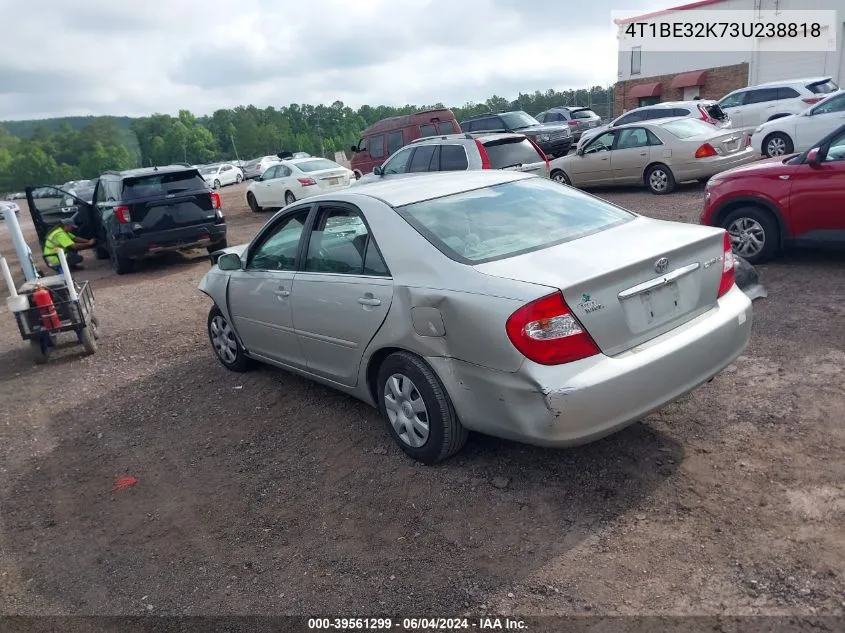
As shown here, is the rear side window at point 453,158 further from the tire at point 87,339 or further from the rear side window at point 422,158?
the tire at point 87,339

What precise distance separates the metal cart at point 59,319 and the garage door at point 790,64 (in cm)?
3434

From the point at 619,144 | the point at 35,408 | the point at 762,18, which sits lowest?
the point at 35,408

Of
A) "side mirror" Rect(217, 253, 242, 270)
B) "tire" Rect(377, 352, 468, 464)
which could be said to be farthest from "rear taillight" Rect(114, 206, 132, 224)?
"tire" Rect(377, 352, 468, 464)

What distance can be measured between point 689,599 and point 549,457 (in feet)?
4.27

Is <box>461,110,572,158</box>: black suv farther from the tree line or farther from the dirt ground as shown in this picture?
the tree line

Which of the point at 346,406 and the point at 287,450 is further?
the point at 346,406

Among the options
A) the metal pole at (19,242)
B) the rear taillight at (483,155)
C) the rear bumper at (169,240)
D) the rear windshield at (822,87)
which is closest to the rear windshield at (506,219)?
the metal pole at (19,242)

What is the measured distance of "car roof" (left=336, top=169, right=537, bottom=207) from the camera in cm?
428

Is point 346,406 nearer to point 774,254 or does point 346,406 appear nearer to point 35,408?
point 35,408

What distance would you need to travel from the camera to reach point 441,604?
2.92 metres

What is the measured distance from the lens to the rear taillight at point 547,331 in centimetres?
317

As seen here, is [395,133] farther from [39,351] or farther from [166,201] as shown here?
[39,351]

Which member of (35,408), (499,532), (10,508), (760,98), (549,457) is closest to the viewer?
(499,532)

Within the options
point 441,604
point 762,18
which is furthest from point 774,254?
point 762,18
